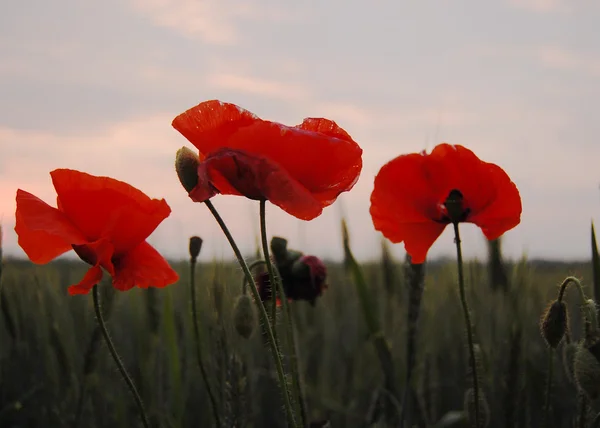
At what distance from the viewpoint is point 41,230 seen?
2.87 feet

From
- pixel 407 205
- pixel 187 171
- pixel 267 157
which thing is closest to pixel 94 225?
pixel 187 171

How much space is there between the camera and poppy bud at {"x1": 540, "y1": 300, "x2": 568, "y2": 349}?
103 cm

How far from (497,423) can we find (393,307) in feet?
1.61

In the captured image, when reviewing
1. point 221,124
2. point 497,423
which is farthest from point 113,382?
point 221,124

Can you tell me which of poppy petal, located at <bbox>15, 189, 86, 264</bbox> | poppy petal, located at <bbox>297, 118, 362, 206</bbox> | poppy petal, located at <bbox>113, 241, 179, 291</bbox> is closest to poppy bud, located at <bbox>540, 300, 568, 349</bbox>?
poppy petal, located at <bbox>297, 118, 362, 206</bbox>

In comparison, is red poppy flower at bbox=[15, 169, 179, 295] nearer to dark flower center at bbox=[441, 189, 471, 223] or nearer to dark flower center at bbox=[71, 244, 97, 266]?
dark flower center at bbox=[71, 244, 97, 266]

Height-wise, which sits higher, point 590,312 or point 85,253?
point 85,253

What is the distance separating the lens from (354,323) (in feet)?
7.73

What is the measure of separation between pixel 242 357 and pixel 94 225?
0.46 metres

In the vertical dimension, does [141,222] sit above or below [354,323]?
above

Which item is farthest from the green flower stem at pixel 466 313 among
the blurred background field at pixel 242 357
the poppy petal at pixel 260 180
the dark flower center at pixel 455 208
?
the poppy petal at pixel 260 180

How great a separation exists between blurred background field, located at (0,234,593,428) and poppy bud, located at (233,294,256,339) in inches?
1.4

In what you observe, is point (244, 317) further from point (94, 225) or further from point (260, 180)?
point (260, 180)

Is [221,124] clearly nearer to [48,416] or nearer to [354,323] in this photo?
[48,416]
